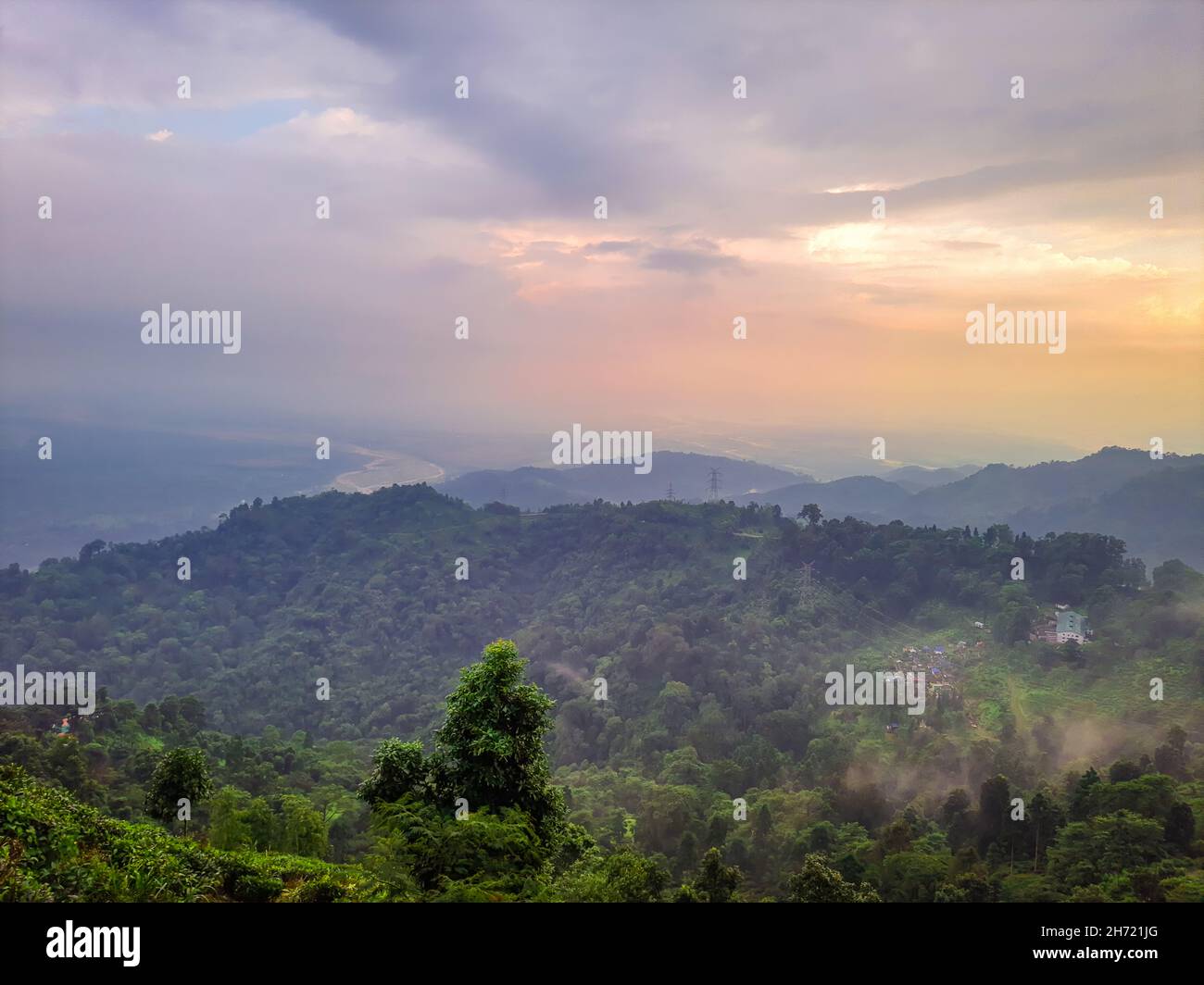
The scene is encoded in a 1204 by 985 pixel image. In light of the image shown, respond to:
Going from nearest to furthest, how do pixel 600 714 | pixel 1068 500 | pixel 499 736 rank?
1. pixel 499 736
2. pixel 600 714
3. pixel 1068 500

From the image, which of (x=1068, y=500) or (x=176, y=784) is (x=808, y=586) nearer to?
(x=176, y=784)

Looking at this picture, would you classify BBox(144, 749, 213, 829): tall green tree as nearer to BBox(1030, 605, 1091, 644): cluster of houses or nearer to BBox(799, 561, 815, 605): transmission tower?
BBox(1030, 605, 1091, 644): cluster of houses

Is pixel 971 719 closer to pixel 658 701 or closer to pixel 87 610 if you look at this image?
pixel 658 701

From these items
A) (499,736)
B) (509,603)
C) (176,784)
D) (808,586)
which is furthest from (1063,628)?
(509,603)

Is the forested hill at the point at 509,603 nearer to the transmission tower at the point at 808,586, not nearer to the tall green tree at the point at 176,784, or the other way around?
the transmission tower at the point at 808,586

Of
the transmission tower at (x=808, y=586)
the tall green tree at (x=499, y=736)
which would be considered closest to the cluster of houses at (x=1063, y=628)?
the transmission tower at (x=808, y=586)

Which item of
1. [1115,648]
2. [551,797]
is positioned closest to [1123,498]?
[1115,648]

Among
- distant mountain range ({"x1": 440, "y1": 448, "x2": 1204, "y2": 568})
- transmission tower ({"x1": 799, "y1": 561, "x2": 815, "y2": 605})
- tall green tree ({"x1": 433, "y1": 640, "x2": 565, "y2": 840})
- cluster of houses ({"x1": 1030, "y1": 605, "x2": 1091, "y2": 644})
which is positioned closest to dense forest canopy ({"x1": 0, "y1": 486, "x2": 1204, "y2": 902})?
tall green tree ({"x1": 433, "y1": 640, "x2": 565, "y2": 840})
